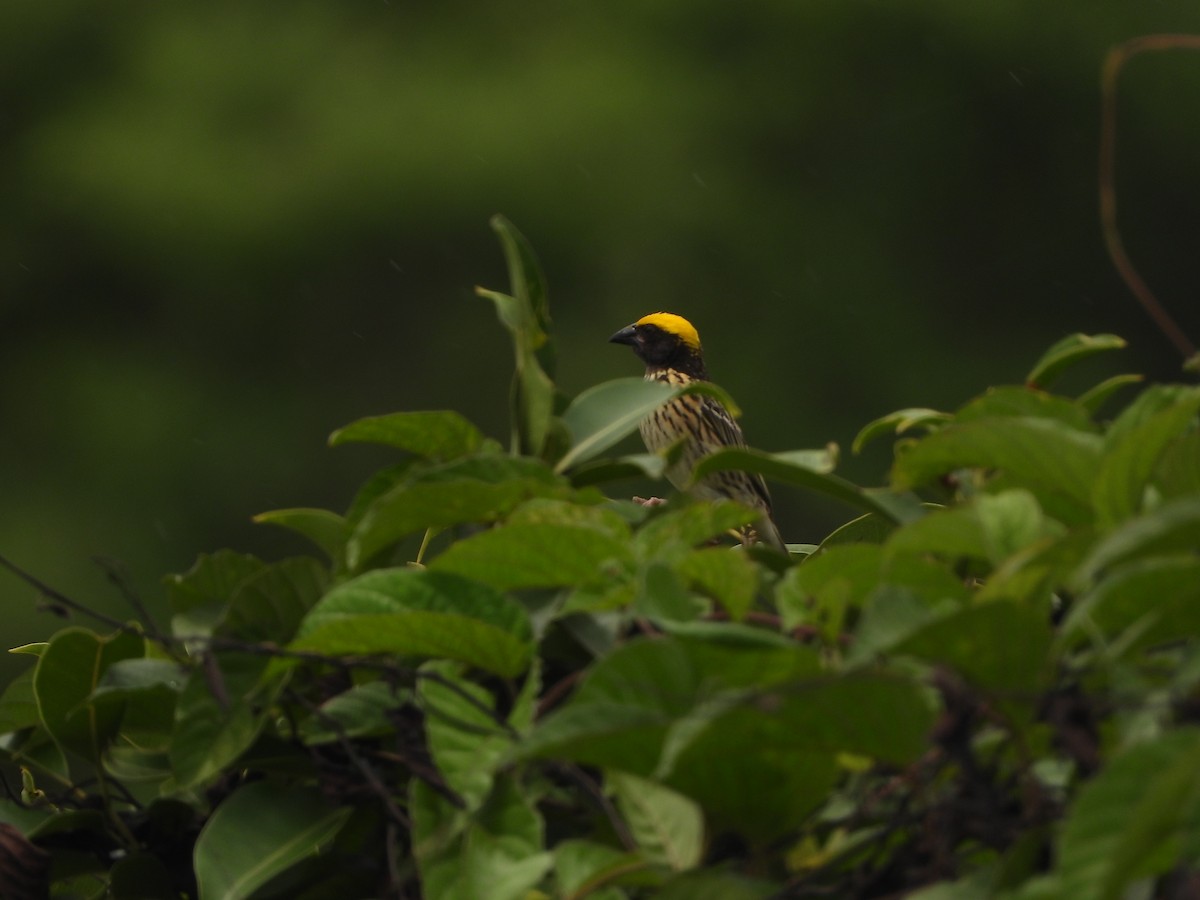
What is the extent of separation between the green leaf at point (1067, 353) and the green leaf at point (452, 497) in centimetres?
34

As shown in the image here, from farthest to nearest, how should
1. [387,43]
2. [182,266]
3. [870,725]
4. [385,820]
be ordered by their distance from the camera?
[387,43] → [182,266] → [385,820] → [870,725]

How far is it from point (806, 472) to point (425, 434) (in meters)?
0.23

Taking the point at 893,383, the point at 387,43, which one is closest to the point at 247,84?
the point at 387,43

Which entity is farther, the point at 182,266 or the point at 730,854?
the point at 182,266

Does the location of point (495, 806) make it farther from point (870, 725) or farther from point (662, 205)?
point (662, 205)

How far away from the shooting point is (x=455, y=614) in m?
0.84

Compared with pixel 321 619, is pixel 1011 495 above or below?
above

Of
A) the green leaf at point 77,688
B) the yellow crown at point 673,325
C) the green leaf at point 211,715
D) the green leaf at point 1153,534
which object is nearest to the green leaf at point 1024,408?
the green leaf at point 1153,534

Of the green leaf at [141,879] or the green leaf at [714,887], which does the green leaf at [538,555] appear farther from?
the green leaf at [141,879]

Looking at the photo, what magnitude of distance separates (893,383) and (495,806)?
29.8 ft

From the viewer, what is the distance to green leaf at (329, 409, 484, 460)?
0.96 m

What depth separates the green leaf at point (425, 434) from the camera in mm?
961

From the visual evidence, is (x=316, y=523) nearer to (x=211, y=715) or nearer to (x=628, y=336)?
(x=211, y=715)

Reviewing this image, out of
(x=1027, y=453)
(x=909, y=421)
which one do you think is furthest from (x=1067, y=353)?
(x=1027, y=453)
